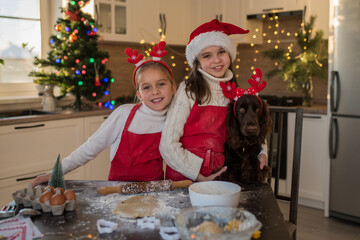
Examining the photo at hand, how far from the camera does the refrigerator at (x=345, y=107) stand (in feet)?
10.1

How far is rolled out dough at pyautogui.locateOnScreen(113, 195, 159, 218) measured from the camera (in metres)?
1.16

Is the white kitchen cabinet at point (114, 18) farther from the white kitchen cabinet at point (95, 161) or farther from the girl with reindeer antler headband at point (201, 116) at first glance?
the girl with reindeer antler headband at point (201, 116)

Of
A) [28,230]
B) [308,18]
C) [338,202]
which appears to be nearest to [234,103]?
[28,230]

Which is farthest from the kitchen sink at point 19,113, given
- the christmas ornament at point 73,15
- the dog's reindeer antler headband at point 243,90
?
the dog's reindeer antler headband at point 243,90

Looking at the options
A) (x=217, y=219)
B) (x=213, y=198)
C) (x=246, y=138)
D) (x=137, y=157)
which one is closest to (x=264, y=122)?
(x=246, y=138)

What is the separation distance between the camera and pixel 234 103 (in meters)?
1.71

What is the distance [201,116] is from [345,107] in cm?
182

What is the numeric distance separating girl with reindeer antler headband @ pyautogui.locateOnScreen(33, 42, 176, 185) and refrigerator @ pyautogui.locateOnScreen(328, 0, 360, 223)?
1.86 metres

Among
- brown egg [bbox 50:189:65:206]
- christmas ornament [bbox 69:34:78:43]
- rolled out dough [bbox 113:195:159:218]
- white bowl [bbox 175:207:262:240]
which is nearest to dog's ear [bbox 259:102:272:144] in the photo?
rolled out dough [bbox 113:195:159:218]

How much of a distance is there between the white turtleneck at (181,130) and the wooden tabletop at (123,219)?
341 mm

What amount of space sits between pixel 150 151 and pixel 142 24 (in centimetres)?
235

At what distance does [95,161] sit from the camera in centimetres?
347

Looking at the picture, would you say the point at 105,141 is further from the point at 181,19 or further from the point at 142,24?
the point at 181,19

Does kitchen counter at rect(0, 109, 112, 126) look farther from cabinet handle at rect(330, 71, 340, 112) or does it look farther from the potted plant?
cabinet handle at rect(330, 71, 340, 112)
